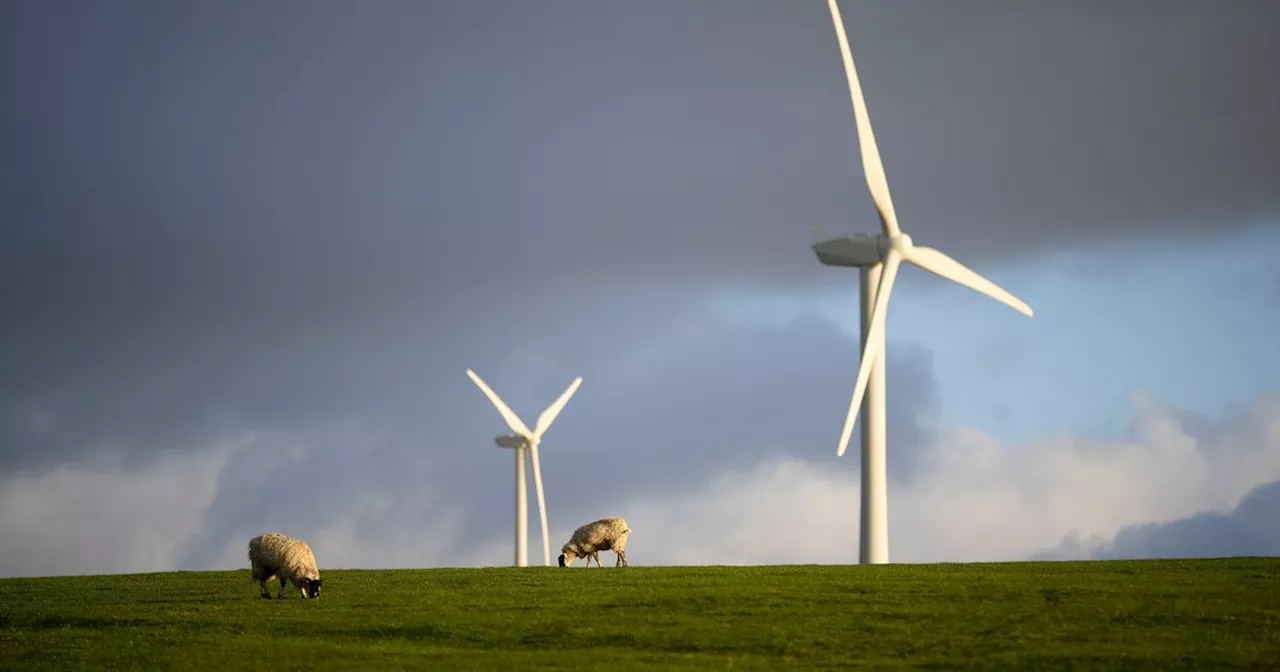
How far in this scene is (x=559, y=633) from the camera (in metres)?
33.2

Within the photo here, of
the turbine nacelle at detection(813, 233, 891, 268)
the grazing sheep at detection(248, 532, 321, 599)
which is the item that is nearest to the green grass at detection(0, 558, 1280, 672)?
the grazing sheep at detection(248, 532, 321, 599)

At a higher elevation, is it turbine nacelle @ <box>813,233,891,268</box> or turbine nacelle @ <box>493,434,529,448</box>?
turbine nacelle @ <box>813,233,891,268</box>

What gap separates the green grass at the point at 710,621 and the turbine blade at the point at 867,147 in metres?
16.2

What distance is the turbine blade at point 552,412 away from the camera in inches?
3209

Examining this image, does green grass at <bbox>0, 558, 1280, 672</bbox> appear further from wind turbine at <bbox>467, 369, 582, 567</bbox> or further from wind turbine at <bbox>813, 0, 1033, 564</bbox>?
wind turbine at <bbox>467, 369, 582, 567</bbox>

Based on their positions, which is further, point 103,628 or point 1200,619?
point 103,628

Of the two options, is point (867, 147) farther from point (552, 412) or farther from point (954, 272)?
point (552, 412)

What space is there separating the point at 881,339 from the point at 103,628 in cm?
2705

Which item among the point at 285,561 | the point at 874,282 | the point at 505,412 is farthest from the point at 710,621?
the point at 505,412

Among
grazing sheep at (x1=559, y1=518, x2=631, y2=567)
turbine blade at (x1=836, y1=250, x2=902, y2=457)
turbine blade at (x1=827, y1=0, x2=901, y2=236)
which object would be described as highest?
turbine blade at (x1=827, y1=0, x2=901, y2=236)

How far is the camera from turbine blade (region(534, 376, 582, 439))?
8150 centimetres

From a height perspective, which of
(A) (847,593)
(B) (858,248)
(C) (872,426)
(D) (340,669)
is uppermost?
(B) (858,248)

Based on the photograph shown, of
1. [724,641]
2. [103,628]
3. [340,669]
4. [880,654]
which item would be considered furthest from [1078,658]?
[103,628]

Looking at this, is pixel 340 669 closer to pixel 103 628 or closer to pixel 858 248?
pixel 103 628
